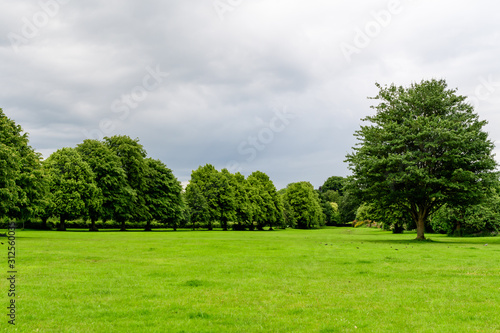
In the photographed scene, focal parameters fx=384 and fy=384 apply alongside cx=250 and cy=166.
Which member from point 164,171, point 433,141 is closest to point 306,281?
point 433,141

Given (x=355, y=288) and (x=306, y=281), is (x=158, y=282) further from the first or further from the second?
(x=355, y=288)

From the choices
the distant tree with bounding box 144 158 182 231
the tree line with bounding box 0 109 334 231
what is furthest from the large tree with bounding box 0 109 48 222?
the distant tree with bounding box 144 158 182 231

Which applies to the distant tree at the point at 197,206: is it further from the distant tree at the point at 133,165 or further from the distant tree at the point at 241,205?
the distant tree at the point at 133,165

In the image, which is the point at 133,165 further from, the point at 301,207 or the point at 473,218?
the point at 301,207

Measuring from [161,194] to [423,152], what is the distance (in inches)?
2184

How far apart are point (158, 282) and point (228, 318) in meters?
5.18

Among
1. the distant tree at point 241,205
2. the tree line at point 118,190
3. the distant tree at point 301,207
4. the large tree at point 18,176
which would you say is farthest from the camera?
the distant tree at point 301,207

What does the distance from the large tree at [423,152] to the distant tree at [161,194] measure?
4655 cm

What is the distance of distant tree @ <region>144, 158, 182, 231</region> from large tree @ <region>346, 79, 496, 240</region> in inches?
1833

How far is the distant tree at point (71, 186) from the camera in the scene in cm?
5928

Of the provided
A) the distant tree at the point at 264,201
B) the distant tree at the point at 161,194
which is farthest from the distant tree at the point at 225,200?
the distant tree at the point at 161,194

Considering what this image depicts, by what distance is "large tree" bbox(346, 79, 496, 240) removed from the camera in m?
34.2

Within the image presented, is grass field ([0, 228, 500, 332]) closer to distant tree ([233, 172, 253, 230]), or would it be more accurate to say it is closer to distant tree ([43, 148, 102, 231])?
distant tree ([43, 148, 102, 231])

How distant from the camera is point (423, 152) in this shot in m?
35.9
